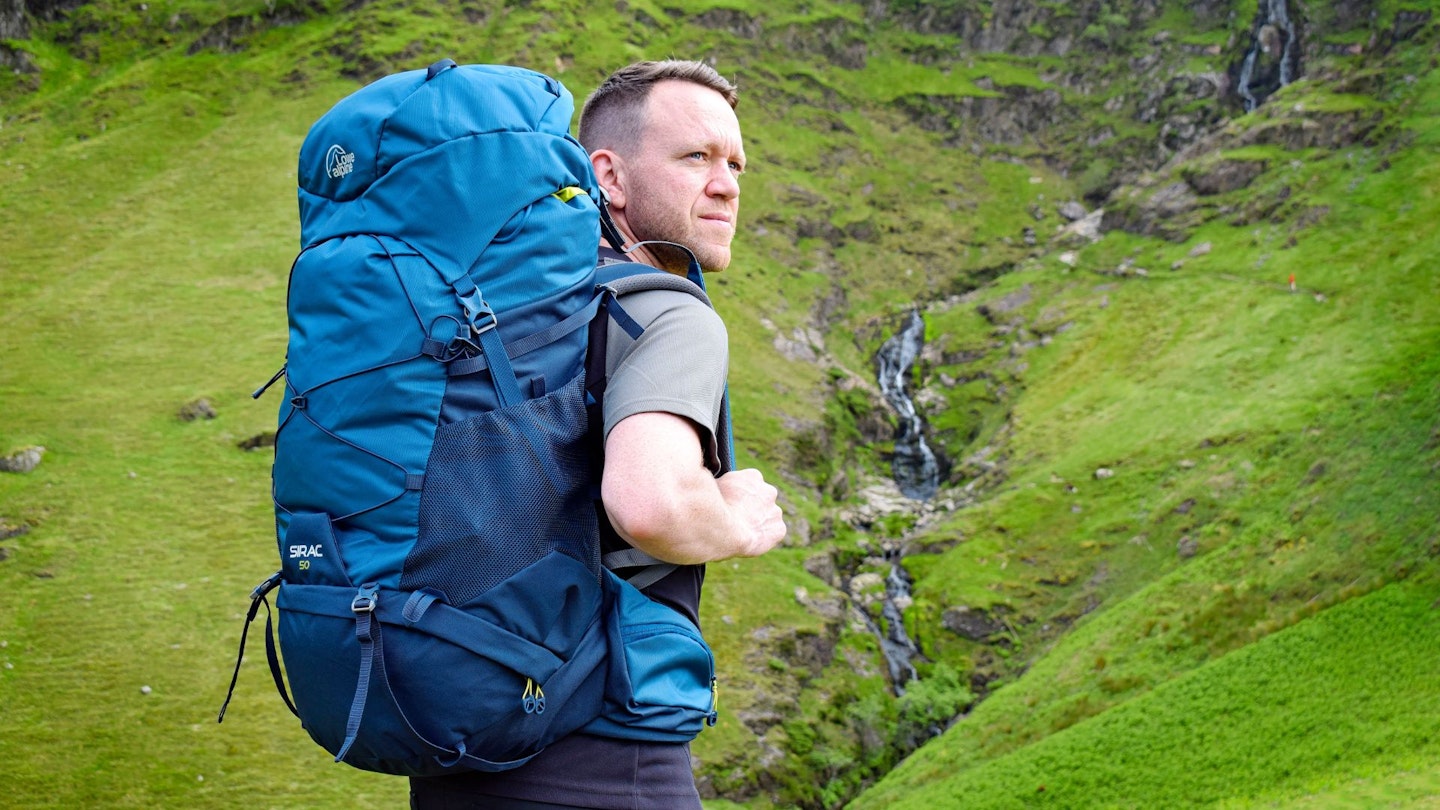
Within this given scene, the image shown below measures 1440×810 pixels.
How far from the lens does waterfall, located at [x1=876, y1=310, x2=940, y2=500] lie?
2817 inches

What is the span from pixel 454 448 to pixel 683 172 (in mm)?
1679

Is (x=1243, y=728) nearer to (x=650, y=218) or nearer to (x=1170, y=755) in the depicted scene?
(x=1170, y=755)

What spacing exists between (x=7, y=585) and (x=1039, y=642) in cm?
4186

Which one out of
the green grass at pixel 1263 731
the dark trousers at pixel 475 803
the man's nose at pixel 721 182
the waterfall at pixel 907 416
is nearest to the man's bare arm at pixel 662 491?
the dark trousers at pixel 475 803

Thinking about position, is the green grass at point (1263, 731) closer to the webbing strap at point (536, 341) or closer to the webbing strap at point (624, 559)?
the webbing strap at point (624, 559)

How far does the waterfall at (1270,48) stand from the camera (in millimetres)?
114750

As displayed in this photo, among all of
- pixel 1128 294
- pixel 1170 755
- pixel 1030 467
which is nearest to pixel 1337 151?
pixel 1128 294

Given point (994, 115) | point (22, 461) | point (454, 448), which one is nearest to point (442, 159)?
point (454, 448)

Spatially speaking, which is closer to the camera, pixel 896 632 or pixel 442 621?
pixel 442 621

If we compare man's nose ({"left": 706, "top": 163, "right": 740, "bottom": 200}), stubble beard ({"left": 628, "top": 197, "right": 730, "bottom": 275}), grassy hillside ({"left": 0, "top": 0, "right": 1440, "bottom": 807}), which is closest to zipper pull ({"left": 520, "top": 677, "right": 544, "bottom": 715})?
stubble beard ({"left": 628, "top": 197, "right": 730, "bottom": 275})

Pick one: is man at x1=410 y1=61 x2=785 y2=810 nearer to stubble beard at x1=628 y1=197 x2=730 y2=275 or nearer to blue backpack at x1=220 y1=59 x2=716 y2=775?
stubble beard at x1=628 y1=197 x2=730 y2=275

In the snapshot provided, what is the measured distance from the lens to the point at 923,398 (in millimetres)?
81500

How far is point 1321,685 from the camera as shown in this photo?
83.6 feet

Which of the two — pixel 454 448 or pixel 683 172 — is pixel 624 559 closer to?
pixel 454 448
